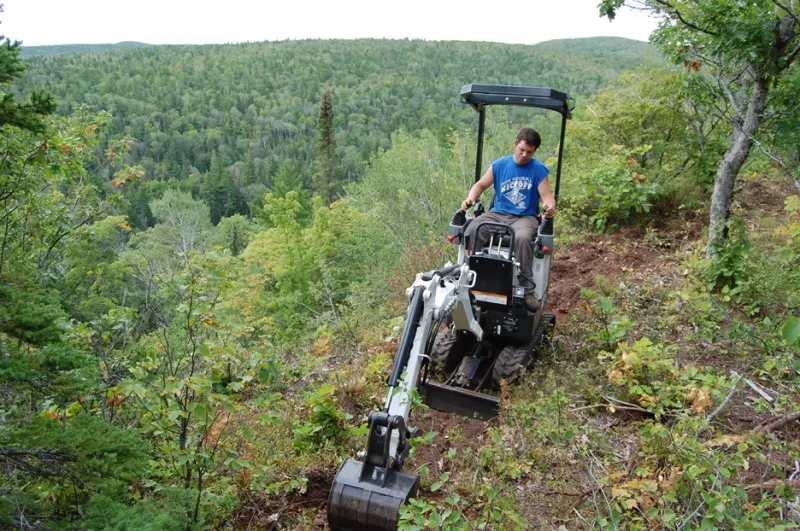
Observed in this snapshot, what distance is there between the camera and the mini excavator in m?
3.55

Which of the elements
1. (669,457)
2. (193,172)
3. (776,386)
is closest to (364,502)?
(669,457)

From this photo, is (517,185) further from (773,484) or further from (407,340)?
(773,484)

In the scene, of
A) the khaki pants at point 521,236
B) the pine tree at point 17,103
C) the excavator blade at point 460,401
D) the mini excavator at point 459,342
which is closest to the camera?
the pine tree at point 17,103

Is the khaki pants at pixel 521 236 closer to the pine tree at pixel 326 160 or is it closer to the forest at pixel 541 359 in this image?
the forest at pixel 541 359

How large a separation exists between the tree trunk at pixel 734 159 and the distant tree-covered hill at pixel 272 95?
2795 inches

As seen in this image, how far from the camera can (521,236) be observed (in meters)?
5.54

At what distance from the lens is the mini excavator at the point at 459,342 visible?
3.55m

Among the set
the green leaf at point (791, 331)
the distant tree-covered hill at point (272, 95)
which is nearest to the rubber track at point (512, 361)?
the green leaf at point (791, 331)

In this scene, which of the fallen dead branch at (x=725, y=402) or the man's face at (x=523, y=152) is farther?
the man's face at (x=523, y=152)

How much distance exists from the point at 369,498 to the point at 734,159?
618 centimetres

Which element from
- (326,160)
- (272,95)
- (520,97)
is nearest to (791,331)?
(520,97)

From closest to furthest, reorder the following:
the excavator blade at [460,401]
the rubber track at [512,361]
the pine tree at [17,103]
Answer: the pine tree at [17,103] → the excavator blade at [460,401] → the rubber track at [512,361]

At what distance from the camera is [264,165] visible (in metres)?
97.1

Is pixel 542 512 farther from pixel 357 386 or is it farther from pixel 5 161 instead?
pixel 5 161
